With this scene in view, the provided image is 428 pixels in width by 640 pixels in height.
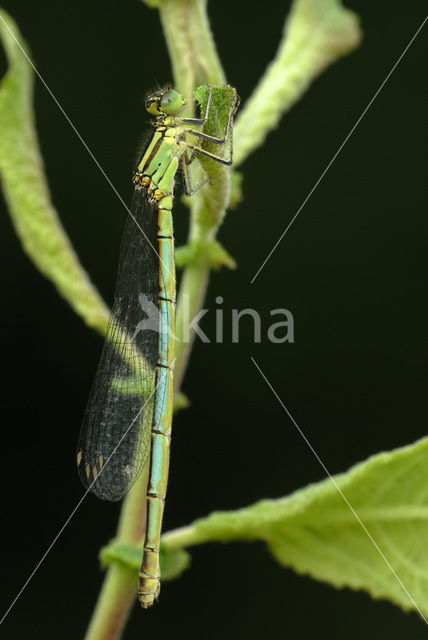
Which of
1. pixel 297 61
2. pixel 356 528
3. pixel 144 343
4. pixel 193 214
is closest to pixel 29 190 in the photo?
pixel 193 214

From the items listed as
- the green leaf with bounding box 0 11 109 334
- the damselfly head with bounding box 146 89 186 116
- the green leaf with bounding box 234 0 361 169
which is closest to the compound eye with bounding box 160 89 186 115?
the damselfly head with bounding box 146 89 186 116

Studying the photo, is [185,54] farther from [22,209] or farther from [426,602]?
[426,602]

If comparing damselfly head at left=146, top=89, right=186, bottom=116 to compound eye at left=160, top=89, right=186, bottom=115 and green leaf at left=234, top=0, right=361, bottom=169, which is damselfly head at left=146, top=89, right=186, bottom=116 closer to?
compound eye at left=160, top=89, right=186, bottom=115

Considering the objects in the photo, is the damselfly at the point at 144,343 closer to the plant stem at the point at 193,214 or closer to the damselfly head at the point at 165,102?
the damselfly head at the point at 165,102

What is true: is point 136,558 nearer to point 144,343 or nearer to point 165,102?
point 144,343

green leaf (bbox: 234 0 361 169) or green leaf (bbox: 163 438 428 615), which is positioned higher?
green leaf (bbox: 234 0 361 169)
